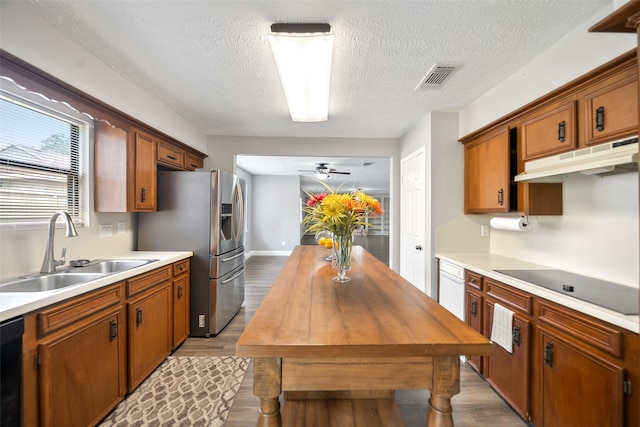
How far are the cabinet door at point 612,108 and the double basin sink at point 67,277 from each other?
3.15 meters

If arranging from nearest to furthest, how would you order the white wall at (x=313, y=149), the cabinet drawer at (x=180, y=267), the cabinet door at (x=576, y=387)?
the cabinet door at (x=576, y=387) < the cabinet drawer at (x=180, y=267) < the white wall at (x=313, y=149)

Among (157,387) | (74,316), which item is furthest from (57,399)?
(157,387)

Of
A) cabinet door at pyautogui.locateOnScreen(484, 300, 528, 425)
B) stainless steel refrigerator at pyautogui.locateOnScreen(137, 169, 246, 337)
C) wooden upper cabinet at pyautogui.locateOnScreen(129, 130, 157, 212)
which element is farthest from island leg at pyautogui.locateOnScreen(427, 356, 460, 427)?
wooden upper cabinet at pyautogui.locateOnScreen(129, 130, 157, 212)

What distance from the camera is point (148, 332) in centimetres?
215

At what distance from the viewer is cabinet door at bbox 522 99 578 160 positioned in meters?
1.70

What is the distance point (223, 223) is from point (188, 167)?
0.96 m

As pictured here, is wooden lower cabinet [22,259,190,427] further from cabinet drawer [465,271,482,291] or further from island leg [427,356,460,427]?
cabinet drawer [465,271,482,291]

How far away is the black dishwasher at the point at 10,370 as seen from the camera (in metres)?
1.09

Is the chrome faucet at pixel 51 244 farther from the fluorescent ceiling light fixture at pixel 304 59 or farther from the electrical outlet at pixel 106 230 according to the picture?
the fluorescent ceiling light fixture at pixel 304 59

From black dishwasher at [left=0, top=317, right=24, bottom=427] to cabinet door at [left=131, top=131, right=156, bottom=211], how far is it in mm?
1430

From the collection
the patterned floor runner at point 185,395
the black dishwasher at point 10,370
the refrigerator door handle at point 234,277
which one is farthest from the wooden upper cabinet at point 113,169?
the patterned floor runner at point 185,395

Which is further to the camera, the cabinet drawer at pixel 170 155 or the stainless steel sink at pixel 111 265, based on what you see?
the cabinet drawer at pixel 170 155

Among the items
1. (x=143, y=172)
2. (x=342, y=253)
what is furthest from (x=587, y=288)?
(x=143, y=172)

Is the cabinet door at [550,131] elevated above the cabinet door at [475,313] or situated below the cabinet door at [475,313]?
above
